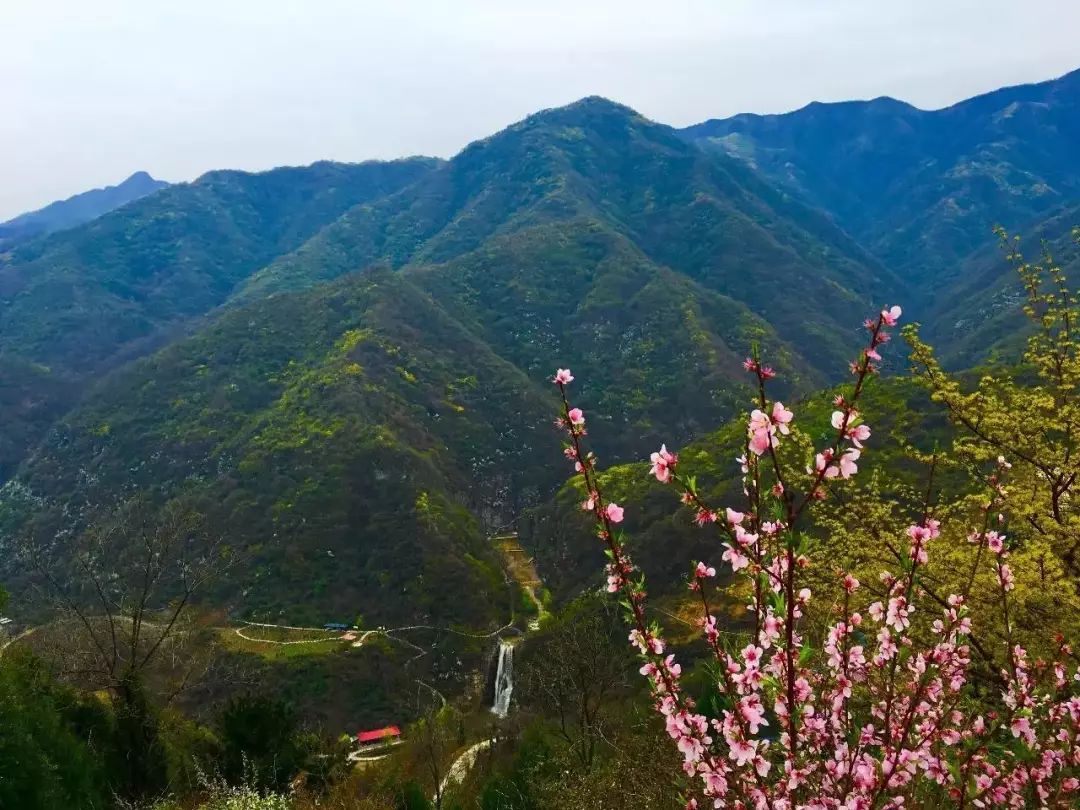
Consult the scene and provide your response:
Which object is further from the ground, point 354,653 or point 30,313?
point 30,313

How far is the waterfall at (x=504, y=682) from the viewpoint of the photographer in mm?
65156

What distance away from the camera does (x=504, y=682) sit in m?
67.4

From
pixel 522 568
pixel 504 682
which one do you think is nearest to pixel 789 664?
pixel 504 682

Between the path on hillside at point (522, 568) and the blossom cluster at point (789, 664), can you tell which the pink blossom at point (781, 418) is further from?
the path on hillside at point (522, 568)

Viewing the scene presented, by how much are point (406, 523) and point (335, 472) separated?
14.6 meters

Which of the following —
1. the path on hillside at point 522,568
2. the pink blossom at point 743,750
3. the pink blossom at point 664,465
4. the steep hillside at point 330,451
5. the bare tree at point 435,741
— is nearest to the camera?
the pink blossom at point 664,465

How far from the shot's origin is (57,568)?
3511 inches

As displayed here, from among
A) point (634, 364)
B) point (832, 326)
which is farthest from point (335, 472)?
point (832, 326)

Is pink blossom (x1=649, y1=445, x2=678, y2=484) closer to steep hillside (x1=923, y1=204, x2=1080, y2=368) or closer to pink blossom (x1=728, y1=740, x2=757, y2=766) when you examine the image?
pink blossom (x1=728, y1=740, x2=757, y2=766)

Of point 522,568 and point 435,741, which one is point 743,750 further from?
point 522,568

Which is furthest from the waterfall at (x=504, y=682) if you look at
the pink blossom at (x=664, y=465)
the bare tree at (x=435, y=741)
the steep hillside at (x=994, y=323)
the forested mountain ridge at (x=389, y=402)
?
the steep hillside at (x=994, y=323)

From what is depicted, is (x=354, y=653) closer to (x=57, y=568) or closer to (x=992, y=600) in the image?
(x=57, y=568)

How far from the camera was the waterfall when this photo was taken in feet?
214

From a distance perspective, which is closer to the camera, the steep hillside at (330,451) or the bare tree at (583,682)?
the bare tree at (583,682)
